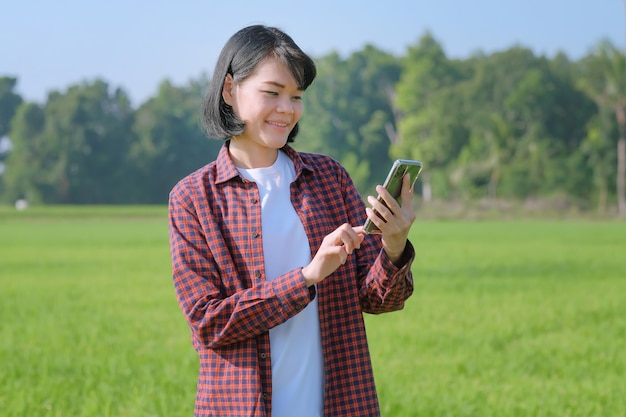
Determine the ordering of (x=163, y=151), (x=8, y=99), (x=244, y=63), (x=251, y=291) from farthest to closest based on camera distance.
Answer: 1. (x=8, y=99)
2. (x=163, y=151)
3. (x=244, y=63)
4. (x=251, y=291)

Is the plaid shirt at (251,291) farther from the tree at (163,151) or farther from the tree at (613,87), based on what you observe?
the tree at (163,151)

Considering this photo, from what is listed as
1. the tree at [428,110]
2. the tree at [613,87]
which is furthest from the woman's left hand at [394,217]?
the tree at [428,110]

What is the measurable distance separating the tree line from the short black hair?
53.5 m

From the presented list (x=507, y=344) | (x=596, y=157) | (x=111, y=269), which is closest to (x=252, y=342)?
(x=507, y=344)

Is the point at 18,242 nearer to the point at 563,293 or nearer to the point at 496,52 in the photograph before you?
the point at 563,293

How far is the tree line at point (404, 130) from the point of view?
2233 inches

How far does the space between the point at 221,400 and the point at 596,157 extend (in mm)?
56411

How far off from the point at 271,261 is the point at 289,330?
0.55 ft

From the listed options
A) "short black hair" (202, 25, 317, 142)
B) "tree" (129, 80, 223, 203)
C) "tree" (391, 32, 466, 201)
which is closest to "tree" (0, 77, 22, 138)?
"tree" (129, 80, 223, 203)

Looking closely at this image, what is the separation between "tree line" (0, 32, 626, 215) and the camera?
2233 inches

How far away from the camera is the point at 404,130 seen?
6825 centimetres

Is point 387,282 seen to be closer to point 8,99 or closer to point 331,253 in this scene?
point 331,253

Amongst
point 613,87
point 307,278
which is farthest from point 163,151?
point 307,278

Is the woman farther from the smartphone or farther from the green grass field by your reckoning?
the green grass field
